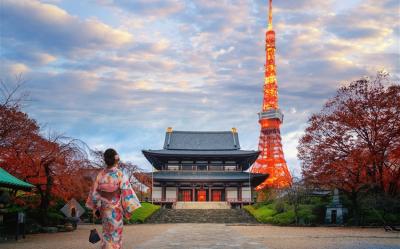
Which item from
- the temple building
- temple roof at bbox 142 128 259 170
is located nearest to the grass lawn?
the temple building

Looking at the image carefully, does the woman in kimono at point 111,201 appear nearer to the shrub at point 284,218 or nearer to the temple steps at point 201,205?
the shrub at point 284,218

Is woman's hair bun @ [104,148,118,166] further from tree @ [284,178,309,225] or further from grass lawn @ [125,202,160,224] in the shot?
grass lawn @ [125,202,160,224]

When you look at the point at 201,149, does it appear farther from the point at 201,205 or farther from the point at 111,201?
the point at 111,201

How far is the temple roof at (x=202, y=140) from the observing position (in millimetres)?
57219

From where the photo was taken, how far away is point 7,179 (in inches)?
599

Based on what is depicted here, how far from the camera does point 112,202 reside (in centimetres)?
751

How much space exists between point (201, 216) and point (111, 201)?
32446mm

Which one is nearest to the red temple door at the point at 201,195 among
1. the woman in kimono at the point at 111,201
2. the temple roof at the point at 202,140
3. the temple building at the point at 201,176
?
the temple building at the point at 201,176

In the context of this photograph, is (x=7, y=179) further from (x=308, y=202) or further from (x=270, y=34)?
(x=270, y=34)

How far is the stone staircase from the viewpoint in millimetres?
36875

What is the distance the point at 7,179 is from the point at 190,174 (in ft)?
122

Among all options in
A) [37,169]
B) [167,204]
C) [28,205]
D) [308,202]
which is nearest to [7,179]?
[37,169]

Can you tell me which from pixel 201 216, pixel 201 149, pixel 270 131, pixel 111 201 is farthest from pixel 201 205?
pixel 111 201

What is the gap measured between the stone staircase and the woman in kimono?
2860cm
